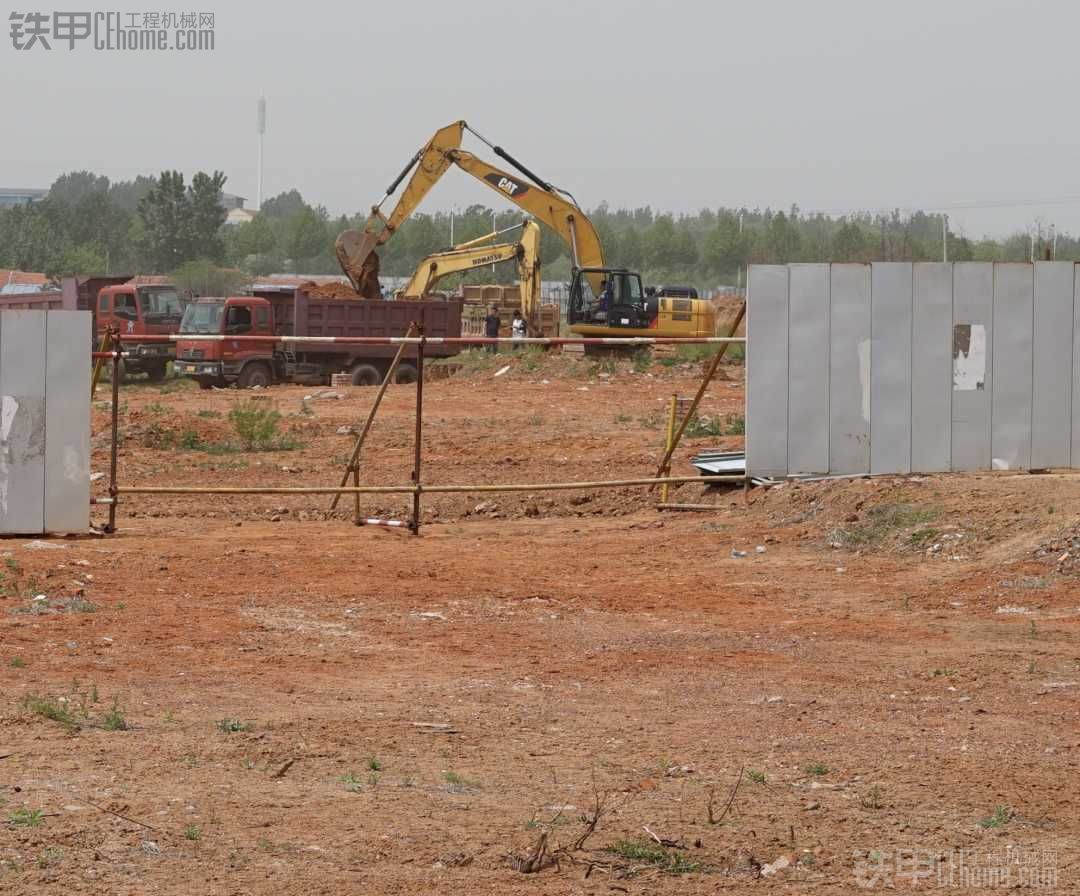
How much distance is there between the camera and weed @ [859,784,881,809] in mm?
6344

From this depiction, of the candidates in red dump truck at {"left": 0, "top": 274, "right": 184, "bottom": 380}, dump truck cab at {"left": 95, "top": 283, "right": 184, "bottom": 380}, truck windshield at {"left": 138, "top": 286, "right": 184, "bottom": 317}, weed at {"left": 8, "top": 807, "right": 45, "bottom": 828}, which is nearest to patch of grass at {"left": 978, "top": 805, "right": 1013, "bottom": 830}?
weed at {"left": 8, "top": 807, "right": 45, "bottom": 828}

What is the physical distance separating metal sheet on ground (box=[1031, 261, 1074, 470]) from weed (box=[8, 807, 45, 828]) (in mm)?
11809

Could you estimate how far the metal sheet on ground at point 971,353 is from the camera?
601 inches

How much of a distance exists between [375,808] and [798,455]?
32.2 ft

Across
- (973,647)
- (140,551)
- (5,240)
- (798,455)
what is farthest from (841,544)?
(5,240)

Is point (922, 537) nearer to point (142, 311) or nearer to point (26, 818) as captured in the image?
point (26, 818)

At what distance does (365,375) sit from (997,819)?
1141 inches

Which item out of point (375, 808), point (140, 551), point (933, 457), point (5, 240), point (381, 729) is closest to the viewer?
point (375, 808)

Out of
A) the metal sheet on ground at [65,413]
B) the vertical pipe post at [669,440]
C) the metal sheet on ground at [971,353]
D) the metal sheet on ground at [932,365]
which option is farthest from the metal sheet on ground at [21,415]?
the metal sheet on ground at [971,353]

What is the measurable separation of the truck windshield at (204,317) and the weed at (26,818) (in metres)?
28.7

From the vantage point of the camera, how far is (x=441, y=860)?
5.65 metres

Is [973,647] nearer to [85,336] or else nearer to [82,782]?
[82,782]

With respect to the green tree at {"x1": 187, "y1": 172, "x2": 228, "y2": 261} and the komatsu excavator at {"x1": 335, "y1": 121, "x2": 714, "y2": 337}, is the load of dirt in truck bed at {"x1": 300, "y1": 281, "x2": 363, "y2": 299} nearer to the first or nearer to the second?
the komatsu excavator at {"x1": 335, "y1": 121, "x2": 714, "y2": 337}

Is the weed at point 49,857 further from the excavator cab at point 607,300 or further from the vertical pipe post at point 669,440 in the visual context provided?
the excavator cab at point 607,300
